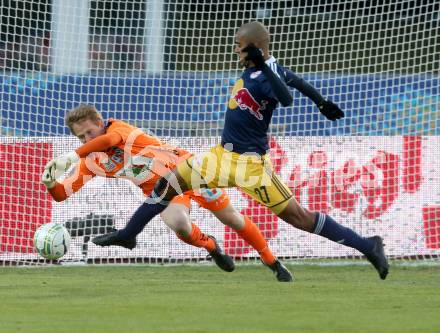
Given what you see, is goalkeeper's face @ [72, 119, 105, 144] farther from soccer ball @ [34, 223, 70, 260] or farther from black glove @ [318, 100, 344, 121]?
black glove @ [318, 100, 344, 121]

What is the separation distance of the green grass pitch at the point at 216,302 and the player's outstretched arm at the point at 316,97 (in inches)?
52.8

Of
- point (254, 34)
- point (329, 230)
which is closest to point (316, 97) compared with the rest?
point (254, 34)

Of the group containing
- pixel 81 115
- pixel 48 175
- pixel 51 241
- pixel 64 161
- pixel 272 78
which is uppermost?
pixel 272 78

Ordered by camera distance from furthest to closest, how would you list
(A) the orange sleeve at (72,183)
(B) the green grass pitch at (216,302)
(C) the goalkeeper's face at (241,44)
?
1. (A) the orange sleeve at (72,183)
2. (C) the goalkeeper's face at (241,44)
3. (B) the green grass pitch at (216,302)

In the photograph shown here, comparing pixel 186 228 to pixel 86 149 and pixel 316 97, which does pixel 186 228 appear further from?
pixel 316 97

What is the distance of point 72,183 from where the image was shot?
9305mm

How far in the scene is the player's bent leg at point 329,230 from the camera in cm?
805

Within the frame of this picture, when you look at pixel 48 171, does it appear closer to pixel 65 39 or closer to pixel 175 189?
pixel 175 189

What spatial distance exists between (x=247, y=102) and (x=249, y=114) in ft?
0.33

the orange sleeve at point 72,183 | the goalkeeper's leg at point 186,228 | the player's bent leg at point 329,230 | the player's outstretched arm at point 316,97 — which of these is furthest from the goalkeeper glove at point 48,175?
the player's outstretched arm at point 316,97

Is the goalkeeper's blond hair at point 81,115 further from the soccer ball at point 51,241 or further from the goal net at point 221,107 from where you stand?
the goal net at point 221,107

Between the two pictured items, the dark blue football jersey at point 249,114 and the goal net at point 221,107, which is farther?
the goal net at point 221,107

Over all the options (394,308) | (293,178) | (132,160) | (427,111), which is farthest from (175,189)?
(427,111)

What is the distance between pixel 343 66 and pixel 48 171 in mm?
6142
